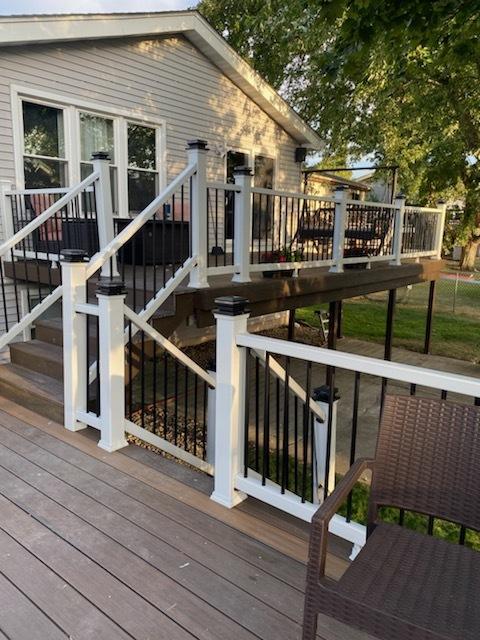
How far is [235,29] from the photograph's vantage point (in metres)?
15.2

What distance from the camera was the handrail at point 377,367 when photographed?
1718 mm

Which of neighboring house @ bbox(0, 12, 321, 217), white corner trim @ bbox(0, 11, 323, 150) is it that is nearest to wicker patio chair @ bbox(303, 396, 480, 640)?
neighboring house @ bbox(0, 12, 321, 217)

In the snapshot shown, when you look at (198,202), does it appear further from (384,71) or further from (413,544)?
(384,71)

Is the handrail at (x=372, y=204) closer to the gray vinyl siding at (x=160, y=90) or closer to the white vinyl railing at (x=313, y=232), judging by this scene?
the white vinyl railing at (x=313, y=232)

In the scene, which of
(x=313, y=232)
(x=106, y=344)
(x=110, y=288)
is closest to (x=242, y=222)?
(x=110, y=288)

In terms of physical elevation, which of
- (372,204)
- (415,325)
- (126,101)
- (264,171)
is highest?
(126,101)

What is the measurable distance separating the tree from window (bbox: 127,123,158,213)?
2756mm

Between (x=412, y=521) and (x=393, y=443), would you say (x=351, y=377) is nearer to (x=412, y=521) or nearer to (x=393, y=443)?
(x=412, y=521)

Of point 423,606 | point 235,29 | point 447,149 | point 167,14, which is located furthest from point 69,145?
point 447,149

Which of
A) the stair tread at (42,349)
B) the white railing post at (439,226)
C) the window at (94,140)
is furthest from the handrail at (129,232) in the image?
the white railing post at (439,226)

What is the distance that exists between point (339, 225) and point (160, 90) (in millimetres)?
3734

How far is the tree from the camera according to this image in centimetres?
398

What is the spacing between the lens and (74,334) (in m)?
3.28

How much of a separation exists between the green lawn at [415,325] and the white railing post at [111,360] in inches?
333
